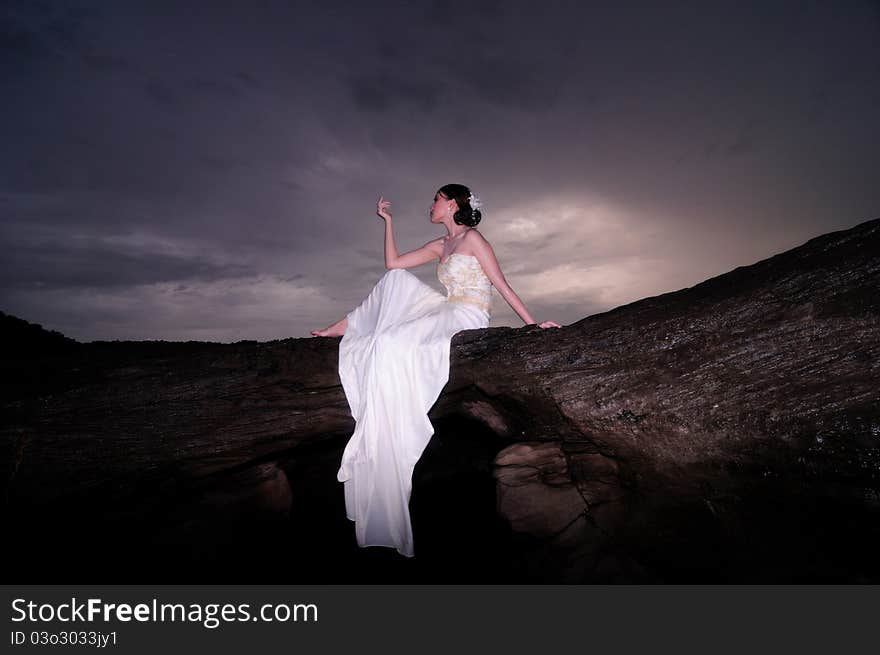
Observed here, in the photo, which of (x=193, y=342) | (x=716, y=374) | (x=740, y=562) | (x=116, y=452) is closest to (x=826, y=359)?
(x=716, y=374)

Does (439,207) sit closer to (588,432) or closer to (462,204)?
(462,204)

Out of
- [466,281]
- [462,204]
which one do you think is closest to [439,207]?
[462,204]

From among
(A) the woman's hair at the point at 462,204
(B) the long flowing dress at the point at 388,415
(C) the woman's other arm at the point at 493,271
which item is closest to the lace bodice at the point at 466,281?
(C) the woman's other arm at the point at 493,271

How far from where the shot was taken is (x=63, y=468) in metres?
4.71

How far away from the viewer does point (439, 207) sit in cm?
638

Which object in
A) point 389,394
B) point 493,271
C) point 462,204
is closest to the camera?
point 389,394

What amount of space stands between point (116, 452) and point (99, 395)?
666 mm

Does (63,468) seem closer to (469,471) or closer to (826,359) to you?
(469,471)

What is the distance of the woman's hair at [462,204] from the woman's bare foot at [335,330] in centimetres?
218

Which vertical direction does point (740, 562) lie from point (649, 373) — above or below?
below

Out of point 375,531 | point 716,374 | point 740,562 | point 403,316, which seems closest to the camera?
point 740,562

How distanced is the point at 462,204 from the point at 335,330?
2.52m

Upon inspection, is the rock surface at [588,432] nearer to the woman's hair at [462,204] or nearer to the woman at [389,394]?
the woman at [389,394]

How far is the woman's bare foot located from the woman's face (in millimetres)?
1977
